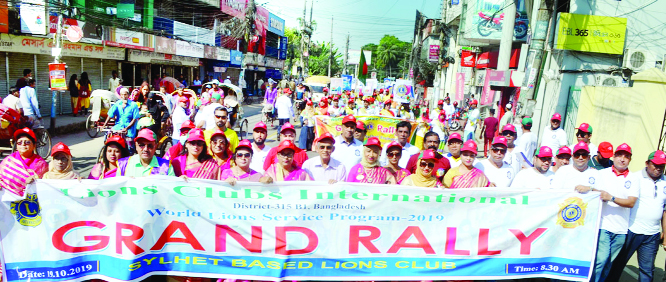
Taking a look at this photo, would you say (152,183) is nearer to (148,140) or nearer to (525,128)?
(148,140)

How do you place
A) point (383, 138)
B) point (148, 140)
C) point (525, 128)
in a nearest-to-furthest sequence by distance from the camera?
point (148, 140) → point (525, 128) → point (383, 138)

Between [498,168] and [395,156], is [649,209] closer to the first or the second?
[498,168]

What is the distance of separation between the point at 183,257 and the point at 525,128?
6373 millimetres

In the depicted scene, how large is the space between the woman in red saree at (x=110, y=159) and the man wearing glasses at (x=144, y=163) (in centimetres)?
11

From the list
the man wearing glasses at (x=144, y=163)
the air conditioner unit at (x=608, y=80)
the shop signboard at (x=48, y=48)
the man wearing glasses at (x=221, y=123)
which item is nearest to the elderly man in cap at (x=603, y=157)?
the man wearing glasses at (x=221, y=123)

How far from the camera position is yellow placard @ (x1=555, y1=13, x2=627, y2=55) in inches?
701

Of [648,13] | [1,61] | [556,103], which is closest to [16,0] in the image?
[1,61]

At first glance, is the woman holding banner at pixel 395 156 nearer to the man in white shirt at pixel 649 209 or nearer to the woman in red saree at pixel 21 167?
the man in white shirt at pixel 649 209

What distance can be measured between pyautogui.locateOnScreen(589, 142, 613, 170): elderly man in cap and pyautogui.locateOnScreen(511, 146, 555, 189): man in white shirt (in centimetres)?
145

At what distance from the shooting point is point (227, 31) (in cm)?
3578

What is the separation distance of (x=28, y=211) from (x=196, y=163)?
1496 mm

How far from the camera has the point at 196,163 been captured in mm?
5035

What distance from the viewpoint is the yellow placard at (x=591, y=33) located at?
17.8 metres

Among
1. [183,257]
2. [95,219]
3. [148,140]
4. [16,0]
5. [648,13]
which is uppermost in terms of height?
[648,13]
